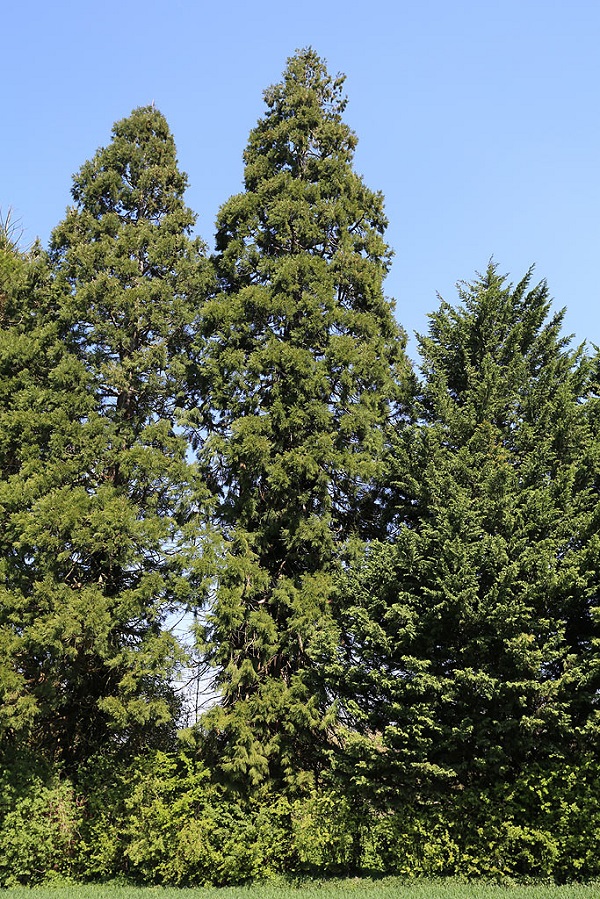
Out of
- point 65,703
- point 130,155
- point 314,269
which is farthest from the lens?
point 130,155

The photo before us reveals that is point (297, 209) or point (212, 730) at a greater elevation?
point (297, 209)

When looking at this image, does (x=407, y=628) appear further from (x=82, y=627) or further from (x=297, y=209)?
(x=297, y=209)

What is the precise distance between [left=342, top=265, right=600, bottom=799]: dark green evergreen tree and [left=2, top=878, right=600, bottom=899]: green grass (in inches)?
53.1

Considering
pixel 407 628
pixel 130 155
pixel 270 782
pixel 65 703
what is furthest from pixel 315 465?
pixel 130 155

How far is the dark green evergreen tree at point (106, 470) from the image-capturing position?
450 inches

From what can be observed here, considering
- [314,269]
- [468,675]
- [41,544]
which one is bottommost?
[41,544]

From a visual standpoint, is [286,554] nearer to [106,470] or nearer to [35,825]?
[106,470]

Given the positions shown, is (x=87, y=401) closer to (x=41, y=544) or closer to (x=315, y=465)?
(x=41, y=544)

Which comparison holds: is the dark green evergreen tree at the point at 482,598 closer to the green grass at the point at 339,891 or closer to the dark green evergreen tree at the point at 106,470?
the green grass at the point at 339,891

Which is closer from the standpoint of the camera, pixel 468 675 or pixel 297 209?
pixel 468 675

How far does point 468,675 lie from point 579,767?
2.19 metres

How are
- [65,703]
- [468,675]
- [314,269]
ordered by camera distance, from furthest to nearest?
1. [314,269]
2. [65,703]
3. [468,675]

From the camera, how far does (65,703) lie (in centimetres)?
1216

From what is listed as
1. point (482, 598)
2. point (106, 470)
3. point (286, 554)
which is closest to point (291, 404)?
point (286, 554)
